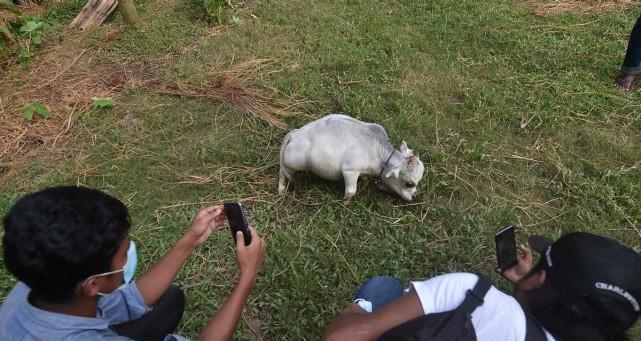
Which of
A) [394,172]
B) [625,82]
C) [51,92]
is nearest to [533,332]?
[394,172]

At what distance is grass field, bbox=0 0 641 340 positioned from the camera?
11.4ft

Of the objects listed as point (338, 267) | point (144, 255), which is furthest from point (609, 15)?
point (144, 255)

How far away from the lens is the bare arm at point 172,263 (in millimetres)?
2395

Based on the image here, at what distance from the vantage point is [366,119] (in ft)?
15.0

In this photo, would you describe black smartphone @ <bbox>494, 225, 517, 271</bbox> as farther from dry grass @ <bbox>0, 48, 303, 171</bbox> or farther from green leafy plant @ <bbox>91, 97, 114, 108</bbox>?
green leafy plant @ <bbox>91, 97, 114, 108</bbox>

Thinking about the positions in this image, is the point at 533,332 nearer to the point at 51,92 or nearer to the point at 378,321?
the point at 378,321

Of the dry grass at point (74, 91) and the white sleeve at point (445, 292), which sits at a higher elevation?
the white sleeve at point (445, 292)

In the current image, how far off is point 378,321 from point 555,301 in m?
0.62

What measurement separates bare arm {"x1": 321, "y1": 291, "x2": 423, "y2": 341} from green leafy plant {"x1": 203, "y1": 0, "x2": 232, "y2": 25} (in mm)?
4957

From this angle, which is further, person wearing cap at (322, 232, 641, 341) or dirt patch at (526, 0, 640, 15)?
dirt patch at (526, 0, 640, 15)

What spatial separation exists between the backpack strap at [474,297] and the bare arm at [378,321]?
0.18 metres

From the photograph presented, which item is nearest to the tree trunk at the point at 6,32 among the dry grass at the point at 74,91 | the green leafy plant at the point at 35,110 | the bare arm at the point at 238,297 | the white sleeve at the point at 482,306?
the dry grass at the point at 74,91

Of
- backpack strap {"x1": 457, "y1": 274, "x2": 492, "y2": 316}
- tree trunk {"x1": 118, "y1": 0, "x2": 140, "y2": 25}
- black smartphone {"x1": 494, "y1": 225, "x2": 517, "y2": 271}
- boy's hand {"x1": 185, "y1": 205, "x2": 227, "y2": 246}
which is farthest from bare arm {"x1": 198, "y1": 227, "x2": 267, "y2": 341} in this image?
tree trunk {"x1": 118, "y1": 0, "x2": 140, "y2": 25}

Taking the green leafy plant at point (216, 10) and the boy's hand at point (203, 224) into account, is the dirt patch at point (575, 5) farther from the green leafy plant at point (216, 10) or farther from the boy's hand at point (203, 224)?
the boy's hand at point (203, 224)
